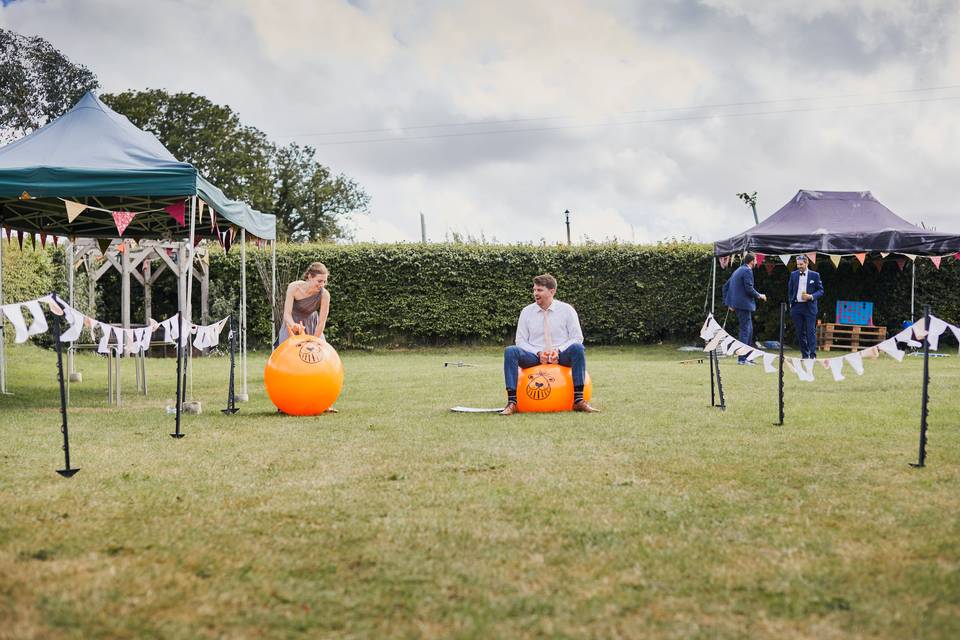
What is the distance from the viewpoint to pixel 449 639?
2.52 metres

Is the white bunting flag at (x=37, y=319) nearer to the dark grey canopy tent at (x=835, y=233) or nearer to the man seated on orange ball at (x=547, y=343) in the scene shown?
the man seated on orange ball at (x=547, y=343)

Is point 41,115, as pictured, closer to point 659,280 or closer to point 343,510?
point 659,280

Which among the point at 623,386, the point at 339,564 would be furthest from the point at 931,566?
the point at 623,386

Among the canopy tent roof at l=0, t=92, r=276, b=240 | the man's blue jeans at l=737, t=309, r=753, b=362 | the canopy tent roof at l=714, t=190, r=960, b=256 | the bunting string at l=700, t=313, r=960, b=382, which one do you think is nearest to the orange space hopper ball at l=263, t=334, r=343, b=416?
the canopy tent roof at l=0, t=92, r=276, b=240

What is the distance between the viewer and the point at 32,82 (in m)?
35.1

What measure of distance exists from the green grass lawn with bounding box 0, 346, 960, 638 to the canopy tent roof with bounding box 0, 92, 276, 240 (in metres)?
2.31

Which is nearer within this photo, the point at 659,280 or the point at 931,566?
the point at 931,566

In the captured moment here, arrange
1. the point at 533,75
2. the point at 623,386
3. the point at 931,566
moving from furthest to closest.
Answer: the point at 533,75
the point at 623,386
the point at 931,566

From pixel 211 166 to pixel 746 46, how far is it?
98.4 feet

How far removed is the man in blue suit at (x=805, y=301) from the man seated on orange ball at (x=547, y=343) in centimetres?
714

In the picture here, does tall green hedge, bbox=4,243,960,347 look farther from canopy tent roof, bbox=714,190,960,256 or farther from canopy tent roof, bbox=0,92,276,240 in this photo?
canopy tent roof, bbox=0,92,276,240

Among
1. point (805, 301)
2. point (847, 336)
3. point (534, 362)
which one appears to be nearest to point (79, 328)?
point (534, 362)

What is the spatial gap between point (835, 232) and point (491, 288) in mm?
7935

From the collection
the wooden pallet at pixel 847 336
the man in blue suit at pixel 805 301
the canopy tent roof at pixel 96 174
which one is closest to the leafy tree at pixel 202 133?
the wooden pallet at pixel 847 336
